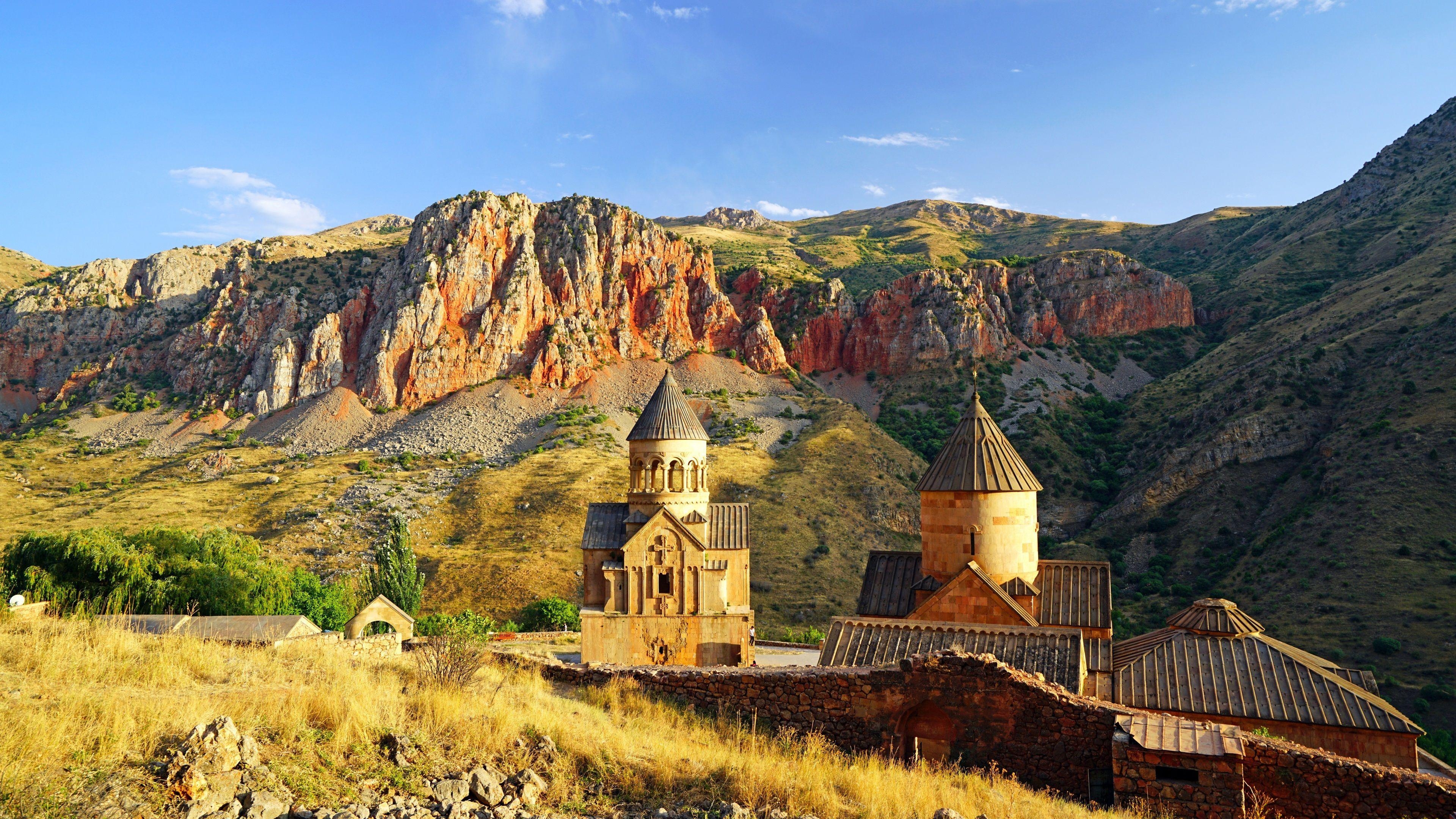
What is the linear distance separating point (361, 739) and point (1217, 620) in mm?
15494

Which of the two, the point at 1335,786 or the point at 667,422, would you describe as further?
the point at 667,422

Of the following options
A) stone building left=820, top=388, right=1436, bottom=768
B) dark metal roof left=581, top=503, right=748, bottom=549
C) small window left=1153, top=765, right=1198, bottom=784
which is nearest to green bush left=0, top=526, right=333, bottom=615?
dark metal roof left=581, top=503, right=748, bottom=549

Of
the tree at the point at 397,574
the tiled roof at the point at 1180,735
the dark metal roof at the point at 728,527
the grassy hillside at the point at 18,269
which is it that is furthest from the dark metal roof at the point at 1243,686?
the grassy hillside at the point at 18,269

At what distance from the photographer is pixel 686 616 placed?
83.6 feet

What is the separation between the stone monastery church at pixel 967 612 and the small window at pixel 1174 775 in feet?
8.24

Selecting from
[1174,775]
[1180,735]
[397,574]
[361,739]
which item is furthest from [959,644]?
[397,574]

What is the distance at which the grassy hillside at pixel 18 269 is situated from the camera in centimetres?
10938

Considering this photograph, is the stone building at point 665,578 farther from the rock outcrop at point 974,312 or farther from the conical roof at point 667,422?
the rock outcrop at point 974,312

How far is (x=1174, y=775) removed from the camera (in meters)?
9.53

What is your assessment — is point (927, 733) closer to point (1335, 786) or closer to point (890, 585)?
point (1335, 786)

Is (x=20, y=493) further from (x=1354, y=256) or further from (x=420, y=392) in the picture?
(x=1354, y=256)

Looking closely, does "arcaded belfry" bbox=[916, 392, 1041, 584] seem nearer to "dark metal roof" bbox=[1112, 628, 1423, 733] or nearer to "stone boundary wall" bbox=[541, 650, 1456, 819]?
"dark metal roof" bbox=[1112, 628, 1423, 733]

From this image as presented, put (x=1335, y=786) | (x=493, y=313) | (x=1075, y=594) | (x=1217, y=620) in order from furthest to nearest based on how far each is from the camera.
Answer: (x=493, y=313) → (x=1075, y=594) → (x=1217, y=620) → (x=1335, y=786)

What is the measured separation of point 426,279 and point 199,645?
259ft
